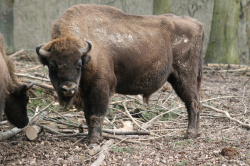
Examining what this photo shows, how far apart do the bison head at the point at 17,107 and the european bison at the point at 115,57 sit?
528mm

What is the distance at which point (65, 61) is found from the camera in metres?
4.71

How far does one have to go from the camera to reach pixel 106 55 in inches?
211

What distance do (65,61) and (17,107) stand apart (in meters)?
1.06

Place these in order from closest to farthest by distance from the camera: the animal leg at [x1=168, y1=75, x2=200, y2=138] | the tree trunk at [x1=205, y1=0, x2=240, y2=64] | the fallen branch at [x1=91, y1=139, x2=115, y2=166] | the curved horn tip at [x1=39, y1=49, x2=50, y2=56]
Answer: the fallen branch at [x1=91, y1=139, x2=115, y2=166], the curved horn tip at [x1=39, y1=49, x2=50, y2=56], the animal leg at [x1=168, y1=75, x2=200, y2=138], the tree trunk at [x1=205, y1=0, x2=240, y2=64]

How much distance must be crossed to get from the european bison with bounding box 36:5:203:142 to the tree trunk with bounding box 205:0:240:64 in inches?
257

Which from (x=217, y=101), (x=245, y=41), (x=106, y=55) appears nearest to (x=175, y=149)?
(x=106, y=55)

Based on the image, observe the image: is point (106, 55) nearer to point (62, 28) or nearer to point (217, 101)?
point (62, 28)

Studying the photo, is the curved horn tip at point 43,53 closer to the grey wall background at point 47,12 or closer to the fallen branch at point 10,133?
the fallen branch at point 10,133

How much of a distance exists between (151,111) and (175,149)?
6.45 ft

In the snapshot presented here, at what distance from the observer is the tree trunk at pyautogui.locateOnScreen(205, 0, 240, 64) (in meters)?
12.7

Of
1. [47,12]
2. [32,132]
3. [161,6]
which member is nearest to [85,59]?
[32,132]

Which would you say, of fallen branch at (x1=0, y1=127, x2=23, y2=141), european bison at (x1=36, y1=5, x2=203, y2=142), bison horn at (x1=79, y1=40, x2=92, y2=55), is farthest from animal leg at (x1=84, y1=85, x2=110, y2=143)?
fallen branch at (x1=0, y1=127, x2=23, y2=141)

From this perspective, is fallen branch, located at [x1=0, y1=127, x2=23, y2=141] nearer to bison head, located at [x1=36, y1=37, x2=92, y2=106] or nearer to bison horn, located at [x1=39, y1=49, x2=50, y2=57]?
bison head, located at [x1=36, y1=37, x2=92, y2=106]

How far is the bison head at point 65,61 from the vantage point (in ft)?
15.4
